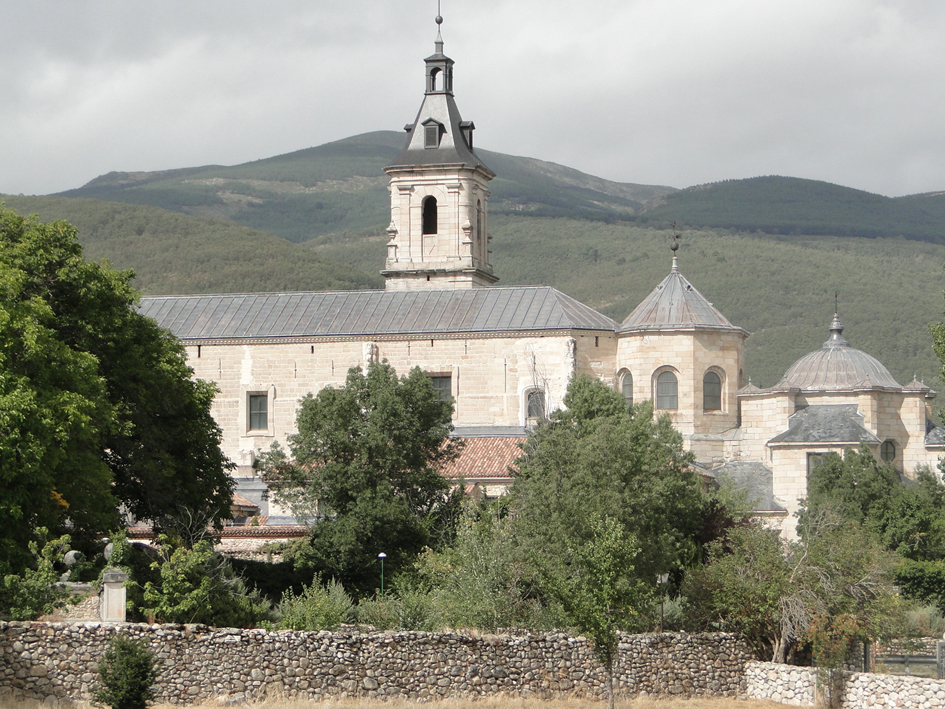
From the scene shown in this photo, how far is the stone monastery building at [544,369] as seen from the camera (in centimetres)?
4778

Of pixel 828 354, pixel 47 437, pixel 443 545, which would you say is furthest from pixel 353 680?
pixel 828 354

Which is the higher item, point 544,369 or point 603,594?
point 544,369

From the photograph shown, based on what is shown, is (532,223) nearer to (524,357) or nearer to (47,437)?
(524,357)

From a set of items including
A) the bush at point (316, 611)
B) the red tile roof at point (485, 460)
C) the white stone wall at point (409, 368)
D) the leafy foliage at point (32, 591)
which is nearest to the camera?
the leafy foliage at point (32, 591)

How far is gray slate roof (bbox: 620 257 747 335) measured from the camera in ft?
→ 160

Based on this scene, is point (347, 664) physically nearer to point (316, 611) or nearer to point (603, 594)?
point (316, 611)

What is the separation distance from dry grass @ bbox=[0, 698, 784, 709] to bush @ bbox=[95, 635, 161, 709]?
1.25 meters

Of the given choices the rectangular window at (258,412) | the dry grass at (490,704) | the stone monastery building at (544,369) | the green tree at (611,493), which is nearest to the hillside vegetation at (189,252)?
the stone monastery building at (544,369)

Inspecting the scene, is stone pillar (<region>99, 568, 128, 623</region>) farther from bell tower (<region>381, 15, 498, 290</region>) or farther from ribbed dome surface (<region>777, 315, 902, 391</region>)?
bell tower (<region>381, 15, 498, 290</region>)

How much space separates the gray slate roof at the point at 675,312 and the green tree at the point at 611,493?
13.1 m

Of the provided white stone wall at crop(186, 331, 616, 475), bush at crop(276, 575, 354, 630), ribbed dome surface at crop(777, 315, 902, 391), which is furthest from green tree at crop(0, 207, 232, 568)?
ribbed dome surface at crop(777, 315, 902, 391)

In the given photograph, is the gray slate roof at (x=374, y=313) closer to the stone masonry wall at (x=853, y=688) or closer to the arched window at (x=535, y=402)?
the arched window at (x=535, y=402)

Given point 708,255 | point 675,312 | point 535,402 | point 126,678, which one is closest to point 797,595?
point 126,678

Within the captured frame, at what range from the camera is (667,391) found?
48469 millimetres
